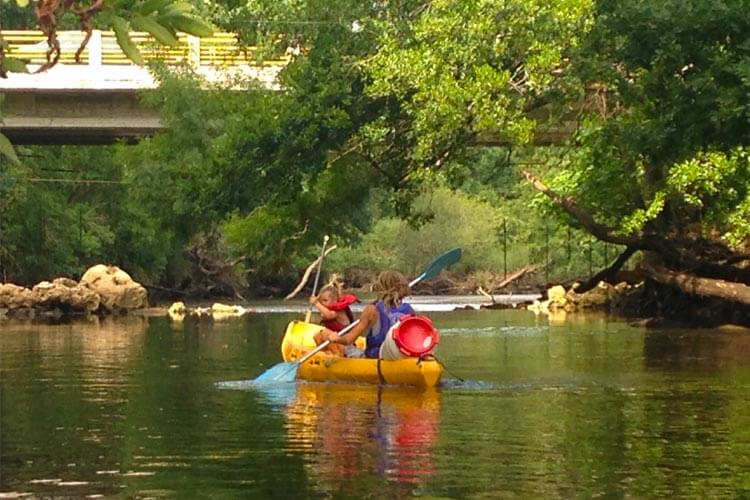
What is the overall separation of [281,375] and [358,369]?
123 centimetres

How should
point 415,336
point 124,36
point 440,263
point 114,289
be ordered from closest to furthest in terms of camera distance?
point 124,36
point 415,336
point 440,263
point 114,289

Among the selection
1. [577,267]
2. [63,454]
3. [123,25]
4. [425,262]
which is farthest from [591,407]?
[425,262]

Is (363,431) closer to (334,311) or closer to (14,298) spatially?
(334,311)

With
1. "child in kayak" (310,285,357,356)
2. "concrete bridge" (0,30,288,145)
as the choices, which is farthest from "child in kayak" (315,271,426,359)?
"concrete bridge" (0,30,288,145)

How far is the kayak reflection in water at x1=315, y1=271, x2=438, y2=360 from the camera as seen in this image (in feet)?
52.3

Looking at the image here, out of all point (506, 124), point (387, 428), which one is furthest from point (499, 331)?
point (387, 428)

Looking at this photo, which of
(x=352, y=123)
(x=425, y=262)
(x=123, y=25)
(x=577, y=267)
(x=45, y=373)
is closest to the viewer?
(x=123, y=25)

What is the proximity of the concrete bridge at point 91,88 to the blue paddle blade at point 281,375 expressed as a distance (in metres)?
15.9

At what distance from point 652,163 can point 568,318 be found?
10086 millimetres

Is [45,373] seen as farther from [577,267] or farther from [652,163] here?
[577,267]

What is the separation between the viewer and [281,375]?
17531 millimetres

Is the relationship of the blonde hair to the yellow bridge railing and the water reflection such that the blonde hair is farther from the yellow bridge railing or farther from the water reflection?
the yellow bridge railing

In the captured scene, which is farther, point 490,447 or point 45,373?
point 45,373

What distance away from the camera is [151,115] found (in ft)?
136
